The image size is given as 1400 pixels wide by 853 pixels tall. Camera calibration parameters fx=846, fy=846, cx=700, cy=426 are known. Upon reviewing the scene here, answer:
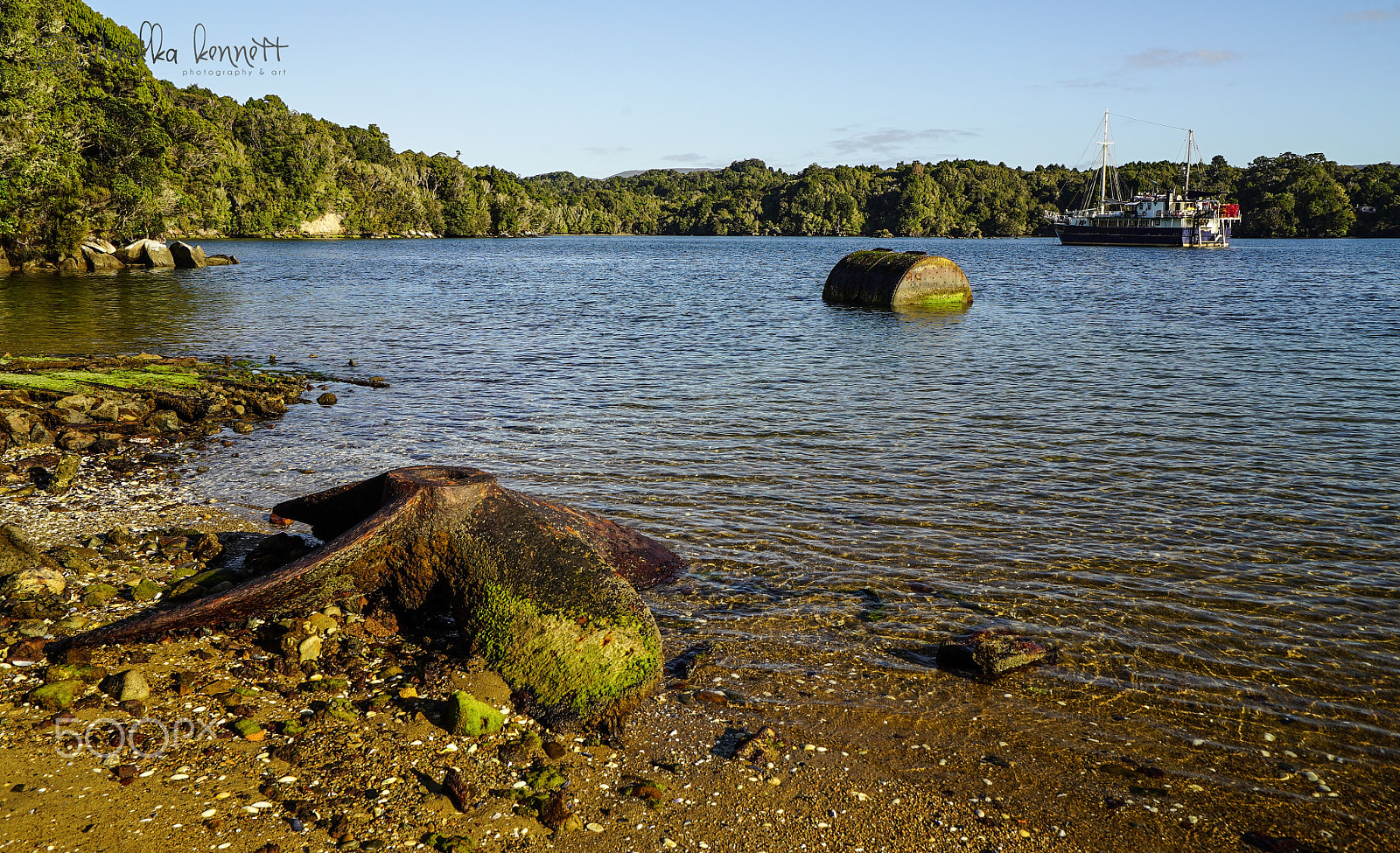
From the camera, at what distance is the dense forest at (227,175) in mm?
34688

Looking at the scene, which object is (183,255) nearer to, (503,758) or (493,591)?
(493,591)

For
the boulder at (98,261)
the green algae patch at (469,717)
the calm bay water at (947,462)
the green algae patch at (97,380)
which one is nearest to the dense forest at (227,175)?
the boulder at (98,261)

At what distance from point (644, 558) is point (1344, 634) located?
477cm

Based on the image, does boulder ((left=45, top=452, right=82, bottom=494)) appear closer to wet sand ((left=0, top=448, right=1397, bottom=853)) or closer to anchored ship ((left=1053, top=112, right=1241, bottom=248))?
wet sand ((left=0, top=448, right=1397, bottom=853))

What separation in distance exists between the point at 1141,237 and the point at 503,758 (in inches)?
4552

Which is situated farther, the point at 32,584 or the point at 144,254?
the point at 144,254

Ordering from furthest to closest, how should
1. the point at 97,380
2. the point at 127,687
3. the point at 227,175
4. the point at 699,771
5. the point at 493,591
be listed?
1. the point at 227,175
2. the point at 97,380
3. the point at 493,591
4. the point at 127,687
5. the point at 699,771

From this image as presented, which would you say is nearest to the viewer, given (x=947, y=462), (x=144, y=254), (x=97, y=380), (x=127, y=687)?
(x=127, y=687)

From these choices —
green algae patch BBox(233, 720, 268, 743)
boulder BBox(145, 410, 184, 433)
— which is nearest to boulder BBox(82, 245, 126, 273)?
boulder BBox(145, 410, 184, 433)

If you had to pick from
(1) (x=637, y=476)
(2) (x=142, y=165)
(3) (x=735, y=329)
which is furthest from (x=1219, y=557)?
(2) (x=142, y=165)

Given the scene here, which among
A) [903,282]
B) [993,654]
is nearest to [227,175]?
[903,282]

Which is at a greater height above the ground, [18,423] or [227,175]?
[227,175]

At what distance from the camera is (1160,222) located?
101250 mm

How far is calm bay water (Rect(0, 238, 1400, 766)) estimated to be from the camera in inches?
223
